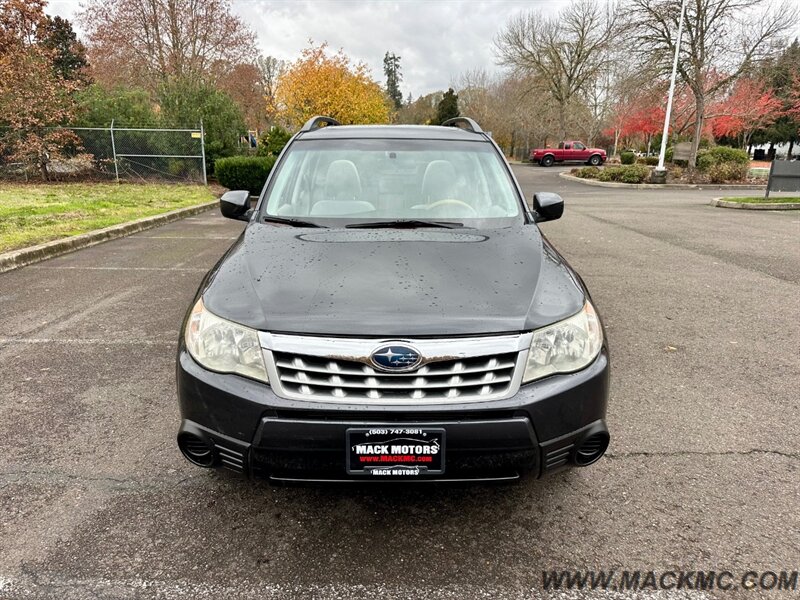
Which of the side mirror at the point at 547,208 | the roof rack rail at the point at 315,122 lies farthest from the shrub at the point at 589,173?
the side mirror at the point at 547,208

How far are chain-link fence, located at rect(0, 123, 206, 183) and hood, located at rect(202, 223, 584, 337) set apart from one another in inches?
653

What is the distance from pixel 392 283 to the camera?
2229 mm

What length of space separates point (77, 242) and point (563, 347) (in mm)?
8266

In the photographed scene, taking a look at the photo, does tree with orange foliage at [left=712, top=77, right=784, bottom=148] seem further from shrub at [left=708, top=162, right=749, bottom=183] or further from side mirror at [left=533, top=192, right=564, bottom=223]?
side mirror at [left=533, top=192, right=564, bottom=223]

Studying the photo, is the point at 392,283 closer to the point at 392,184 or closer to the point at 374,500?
the point at 374,500

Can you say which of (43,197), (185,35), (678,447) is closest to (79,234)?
(43,197)

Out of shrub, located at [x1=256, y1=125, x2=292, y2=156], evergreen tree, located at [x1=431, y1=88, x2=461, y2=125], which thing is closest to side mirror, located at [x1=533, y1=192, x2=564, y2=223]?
shrub, located at [x1=256, y1=125, x2=292, y2=156]

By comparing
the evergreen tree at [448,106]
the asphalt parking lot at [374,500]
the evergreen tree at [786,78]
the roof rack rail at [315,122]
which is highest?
the evergreen tree at [448,106]

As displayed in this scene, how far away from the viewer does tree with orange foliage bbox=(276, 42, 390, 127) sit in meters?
27.5

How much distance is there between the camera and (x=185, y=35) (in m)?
23.3

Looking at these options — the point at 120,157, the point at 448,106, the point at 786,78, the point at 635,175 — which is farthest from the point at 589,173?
the point at 448,106

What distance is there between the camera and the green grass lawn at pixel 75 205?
27.7 ft

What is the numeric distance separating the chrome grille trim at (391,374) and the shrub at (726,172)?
2617 cm

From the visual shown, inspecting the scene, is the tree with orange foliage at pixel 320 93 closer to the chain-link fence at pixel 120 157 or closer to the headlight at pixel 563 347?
the chain-link fence at pixel 120 157
